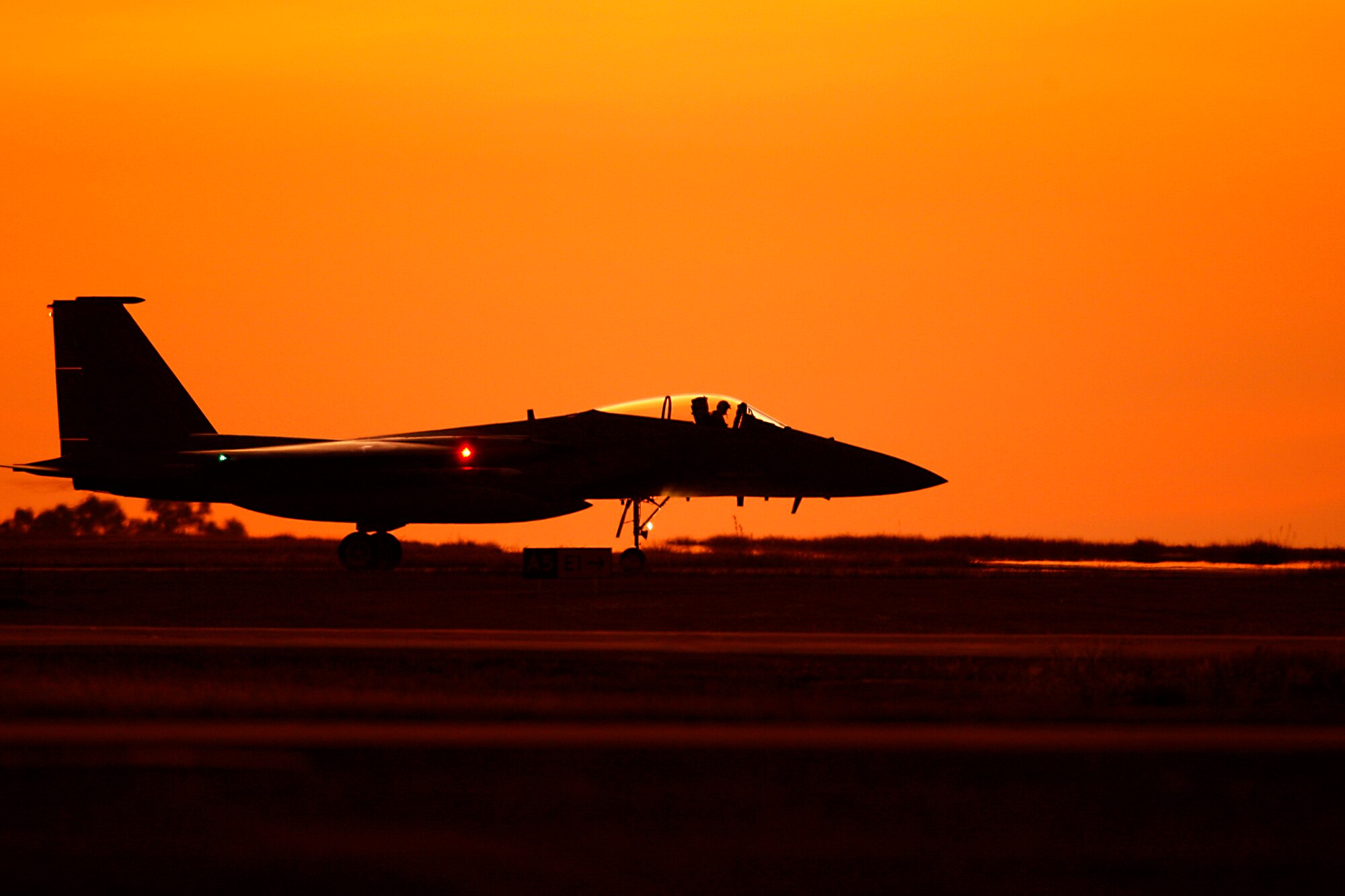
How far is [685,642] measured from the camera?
700 inches

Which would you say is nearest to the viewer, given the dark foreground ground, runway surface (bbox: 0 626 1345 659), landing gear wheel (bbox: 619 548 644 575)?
the dark foreground ground

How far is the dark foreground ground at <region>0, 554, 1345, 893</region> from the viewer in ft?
22.6

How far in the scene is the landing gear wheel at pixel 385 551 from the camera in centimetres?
3200

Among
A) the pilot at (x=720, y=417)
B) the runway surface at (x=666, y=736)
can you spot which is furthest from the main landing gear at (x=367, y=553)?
the runway surface at (x=666, y=736)

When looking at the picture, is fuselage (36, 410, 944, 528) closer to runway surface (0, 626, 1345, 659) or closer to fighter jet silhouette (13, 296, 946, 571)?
fighter jet silhouette (13, 296, 946, 571)

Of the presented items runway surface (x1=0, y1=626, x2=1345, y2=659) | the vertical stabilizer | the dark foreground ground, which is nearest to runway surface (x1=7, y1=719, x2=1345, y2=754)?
the dark foreground ground

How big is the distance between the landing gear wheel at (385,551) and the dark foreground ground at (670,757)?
36.8ft

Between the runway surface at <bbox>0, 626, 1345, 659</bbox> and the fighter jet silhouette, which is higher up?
the fighter jet silhouette

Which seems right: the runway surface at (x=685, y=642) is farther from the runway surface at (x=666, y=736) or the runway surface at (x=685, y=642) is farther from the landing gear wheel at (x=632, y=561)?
the landing gear wheel at (x=632, y=561)

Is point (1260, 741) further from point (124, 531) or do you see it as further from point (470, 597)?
point (124, 531)

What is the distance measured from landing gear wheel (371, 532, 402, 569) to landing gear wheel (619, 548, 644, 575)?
14.7 feet

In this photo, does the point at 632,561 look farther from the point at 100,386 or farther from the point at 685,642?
the point at 685,642

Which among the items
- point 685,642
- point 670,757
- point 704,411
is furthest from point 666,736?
point 704,411

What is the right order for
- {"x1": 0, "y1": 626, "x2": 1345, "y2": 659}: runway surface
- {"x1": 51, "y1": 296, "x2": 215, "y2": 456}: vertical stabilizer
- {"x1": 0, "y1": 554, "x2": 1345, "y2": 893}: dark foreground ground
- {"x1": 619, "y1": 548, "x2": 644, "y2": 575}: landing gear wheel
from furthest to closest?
1. {"x1": 51, "y1": 296, "x2": 215, "y2": 456}: vertical stabilizer
2. {"x1": 619, "y1": 548, "x2": 644, "y2": 575}: landing gear wheel
3. {"x1": 0, "y1": 626, "x2": 1345, "y2": 659}: runway surface
4. {"x1": 0, "y1": 554, "x2": 1345, "y2": 893}: dark foreground ground
